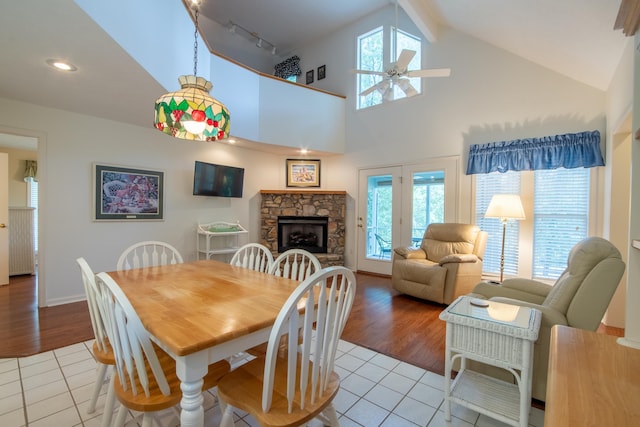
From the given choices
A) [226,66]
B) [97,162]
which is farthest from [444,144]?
[97,162]

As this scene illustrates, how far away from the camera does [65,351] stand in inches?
94.7

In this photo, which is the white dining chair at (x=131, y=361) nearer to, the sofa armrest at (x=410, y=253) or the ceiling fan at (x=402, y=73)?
the ceiling fan at (x=402, y=73)

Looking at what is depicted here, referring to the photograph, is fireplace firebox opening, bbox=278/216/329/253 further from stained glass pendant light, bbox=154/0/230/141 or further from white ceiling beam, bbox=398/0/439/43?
stained glass pendant light, bbox=154/0/230/141

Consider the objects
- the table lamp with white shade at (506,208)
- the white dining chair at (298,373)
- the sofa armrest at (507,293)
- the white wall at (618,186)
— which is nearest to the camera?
the white dining chair at (298,373)

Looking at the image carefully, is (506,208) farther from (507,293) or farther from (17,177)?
(17,177)

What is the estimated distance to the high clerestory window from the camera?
482cm

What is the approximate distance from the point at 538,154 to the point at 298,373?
12.7 feet

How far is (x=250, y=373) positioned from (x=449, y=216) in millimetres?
3887

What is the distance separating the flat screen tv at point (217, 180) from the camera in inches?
178

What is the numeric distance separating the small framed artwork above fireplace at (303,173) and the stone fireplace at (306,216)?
1.08 ft

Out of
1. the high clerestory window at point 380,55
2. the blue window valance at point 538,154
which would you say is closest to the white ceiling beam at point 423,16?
the high clerestory window at point 380,55

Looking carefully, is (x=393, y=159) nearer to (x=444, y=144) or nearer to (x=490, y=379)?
(x=444, y=144)

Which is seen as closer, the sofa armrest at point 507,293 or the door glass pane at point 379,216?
the sofa armrest at point 507,293

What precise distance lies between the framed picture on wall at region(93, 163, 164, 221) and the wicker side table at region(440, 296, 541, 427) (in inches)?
159
